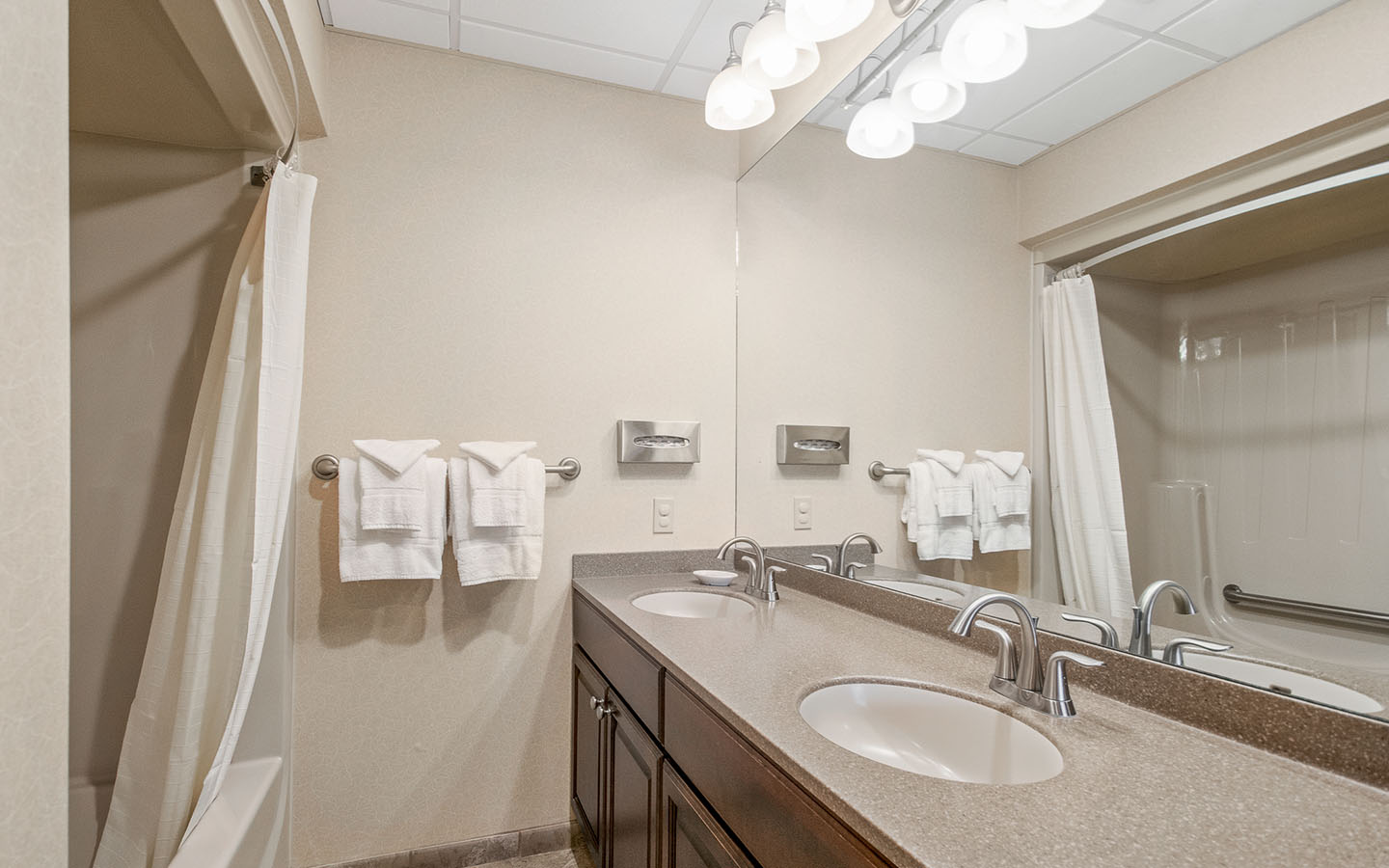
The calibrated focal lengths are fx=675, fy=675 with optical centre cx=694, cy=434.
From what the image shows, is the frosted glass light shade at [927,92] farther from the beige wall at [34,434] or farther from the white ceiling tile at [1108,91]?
the beige wall at [34,434]

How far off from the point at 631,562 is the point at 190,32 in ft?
5.19

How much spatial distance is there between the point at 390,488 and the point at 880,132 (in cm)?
151

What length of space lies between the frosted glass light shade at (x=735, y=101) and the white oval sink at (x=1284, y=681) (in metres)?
1.54

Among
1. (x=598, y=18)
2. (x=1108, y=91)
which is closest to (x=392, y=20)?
(x=598, y=18)

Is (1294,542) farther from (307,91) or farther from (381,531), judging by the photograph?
(307,91)

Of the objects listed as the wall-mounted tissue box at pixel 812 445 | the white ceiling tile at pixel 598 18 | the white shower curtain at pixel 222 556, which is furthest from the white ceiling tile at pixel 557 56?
the wall-mounted tissue box at pixel 812 445

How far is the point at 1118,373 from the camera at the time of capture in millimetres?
1074

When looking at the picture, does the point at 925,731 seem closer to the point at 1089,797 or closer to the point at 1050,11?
the point at 1089,797

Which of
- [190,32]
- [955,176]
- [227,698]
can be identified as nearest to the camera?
[190,32]

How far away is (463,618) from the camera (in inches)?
75.4

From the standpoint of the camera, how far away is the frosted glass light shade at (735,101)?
1.76 meters

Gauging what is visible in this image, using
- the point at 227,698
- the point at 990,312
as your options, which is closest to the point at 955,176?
the point at 990,312

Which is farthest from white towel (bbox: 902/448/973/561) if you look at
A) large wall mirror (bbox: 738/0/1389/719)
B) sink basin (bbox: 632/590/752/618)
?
sink basin (bbox: 632/590/752/618)

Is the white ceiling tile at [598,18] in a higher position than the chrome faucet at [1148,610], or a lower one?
higher
